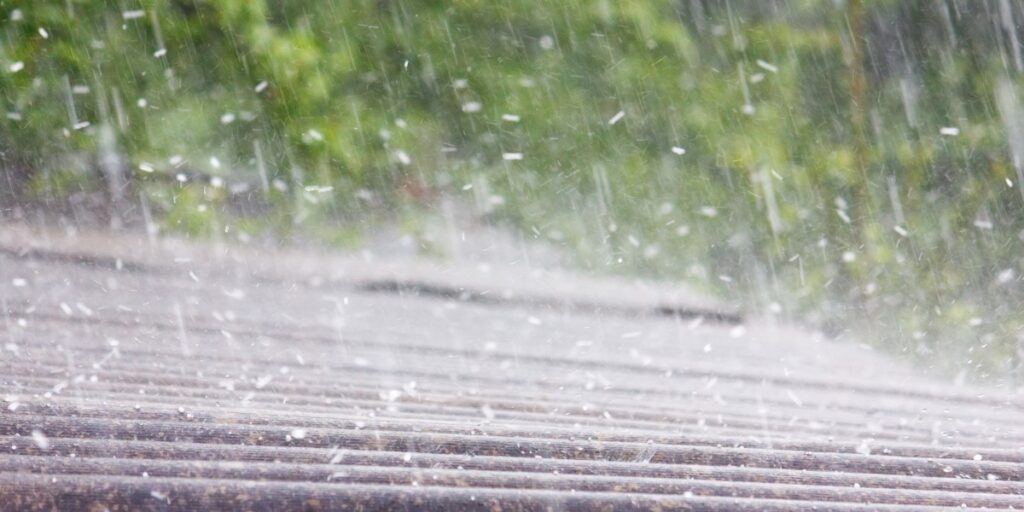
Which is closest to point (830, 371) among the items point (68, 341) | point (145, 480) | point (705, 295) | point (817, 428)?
point (817, 428)

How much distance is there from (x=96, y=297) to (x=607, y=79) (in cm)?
465

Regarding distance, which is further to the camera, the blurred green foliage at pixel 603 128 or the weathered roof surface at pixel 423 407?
the blurred green foliage at pixel 603 128

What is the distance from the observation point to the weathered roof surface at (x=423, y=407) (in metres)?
1.39

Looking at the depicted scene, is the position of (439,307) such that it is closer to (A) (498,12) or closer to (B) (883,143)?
(A) (498,12)

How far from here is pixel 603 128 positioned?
24.8 ft

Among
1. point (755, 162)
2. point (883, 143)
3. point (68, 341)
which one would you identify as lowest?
point (68, 341)

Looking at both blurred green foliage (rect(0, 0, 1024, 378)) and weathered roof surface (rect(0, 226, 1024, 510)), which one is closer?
weathered roof surface (rect(0, 226, 1024, 510))

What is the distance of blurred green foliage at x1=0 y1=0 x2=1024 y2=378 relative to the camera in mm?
6297

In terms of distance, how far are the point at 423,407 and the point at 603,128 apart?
17.9 feet

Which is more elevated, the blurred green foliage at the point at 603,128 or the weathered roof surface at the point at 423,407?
the blurred green foliage at the point at 603,128

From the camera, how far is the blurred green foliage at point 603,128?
6.30 m

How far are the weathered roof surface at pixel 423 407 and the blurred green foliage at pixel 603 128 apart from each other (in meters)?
1.35

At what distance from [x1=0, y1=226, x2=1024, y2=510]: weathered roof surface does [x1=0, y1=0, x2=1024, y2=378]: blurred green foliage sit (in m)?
1.35

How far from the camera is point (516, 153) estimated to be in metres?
7.61
